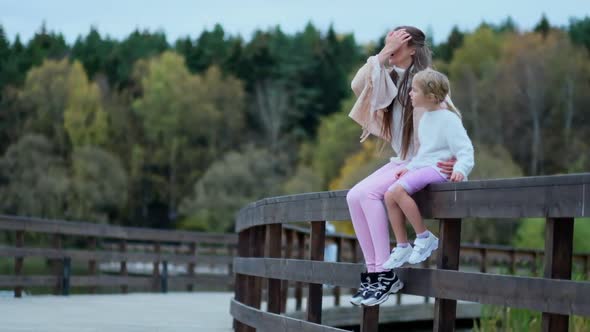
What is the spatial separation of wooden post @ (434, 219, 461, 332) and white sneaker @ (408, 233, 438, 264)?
0.56 feet

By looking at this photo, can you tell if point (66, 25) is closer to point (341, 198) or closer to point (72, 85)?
point (72, 85)

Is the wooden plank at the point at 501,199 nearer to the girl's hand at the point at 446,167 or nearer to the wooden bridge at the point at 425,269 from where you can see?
the wooden bridge at the point at 425,269

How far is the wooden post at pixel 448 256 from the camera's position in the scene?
423 cm

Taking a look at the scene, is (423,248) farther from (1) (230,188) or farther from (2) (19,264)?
(1) (230,188)

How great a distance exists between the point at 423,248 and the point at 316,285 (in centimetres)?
106

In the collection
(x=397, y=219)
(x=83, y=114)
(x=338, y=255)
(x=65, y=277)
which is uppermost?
(x=83, y=114)

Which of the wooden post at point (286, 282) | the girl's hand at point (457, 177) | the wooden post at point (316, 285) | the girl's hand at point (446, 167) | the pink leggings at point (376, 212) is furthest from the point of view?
the wooden post at point (286, 282)

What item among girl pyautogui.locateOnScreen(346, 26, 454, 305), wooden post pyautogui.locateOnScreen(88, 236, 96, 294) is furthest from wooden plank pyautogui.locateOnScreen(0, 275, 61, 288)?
girl pyautogui.locateOnScreen(346, 26, 454, 305)

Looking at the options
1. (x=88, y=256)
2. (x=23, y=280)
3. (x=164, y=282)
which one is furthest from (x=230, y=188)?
(x=23, y=280)

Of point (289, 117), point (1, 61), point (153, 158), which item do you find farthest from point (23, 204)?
point (289, 117)

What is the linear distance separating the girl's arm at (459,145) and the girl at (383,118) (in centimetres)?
29

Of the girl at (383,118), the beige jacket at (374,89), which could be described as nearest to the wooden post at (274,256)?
the girl at (383,118)

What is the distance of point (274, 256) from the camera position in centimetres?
649

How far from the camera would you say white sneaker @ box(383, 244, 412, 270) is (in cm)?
457
